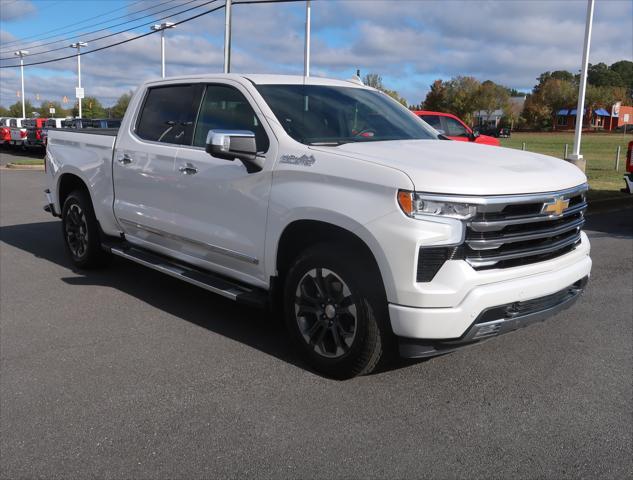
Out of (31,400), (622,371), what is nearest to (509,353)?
(622,371)

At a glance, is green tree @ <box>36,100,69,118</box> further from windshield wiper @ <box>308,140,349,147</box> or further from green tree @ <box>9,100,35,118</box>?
windshield wiper @ <box>308,140,349,147</box>

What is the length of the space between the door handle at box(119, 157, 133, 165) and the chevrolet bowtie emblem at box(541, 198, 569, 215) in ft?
12.1

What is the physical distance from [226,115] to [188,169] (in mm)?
527

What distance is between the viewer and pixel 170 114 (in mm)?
5598

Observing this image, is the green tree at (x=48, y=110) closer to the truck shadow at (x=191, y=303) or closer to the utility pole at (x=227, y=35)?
the utility pole at (x=227, y=35)

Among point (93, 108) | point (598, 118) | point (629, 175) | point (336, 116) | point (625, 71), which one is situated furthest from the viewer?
point (625, 71)

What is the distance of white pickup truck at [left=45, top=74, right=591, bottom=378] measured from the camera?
3.53m

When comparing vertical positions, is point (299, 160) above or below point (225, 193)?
above

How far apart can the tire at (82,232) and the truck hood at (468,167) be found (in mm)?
3478

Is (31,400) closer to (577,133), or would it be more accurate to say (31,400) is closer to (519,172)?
(519,172)

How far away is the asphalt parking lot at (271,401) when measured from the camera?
316 cm

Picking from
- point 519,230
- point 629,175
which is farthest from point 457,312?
point 629,175

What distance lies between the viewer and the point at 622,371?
4.36 metres

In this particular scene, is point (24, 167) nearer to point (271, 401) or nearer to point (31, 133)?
point (31, 133)
